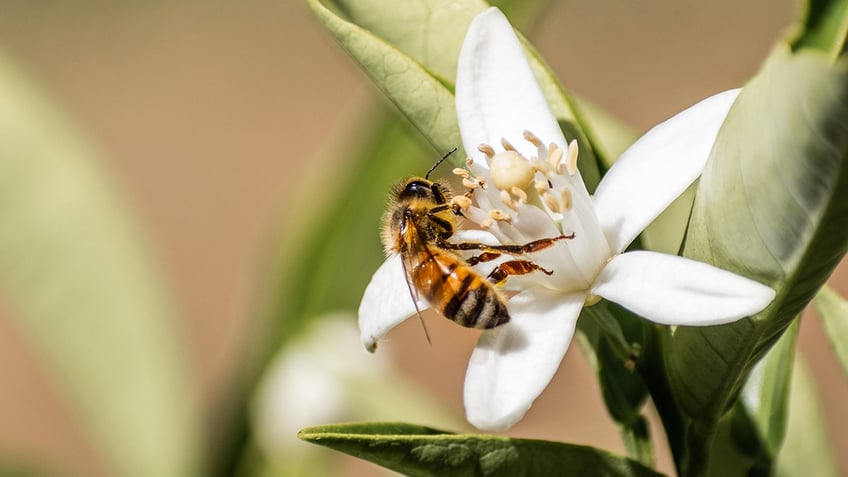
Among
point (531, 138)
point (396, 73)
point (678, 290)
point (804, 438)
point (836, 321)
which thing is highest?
point (396, 73)

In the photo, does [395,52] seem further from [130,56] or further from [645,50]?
[130,56]

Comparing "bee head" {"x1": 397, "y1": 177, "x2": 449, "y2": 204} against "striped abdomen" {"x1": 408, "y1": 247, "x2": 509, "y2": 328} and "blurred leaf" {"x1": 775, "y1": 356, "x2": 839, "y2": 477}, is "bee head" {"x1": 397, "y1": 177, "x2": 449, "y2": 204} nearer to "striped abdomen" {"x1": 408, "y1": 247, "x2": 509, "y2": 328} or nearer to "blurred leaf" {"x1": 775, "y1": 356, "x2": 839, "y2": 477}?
"striped abdomen" {"x1": 408, "y1": 247, "x2": 509, "y2": 328}

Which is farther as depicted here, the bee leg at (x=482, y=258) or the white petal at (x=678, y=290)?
the bee leg at (x=482, y=258)

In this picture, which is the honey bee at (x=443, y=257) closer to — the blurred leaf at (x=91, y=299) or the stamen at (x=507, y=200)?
the stamen at (x=507, y=200)

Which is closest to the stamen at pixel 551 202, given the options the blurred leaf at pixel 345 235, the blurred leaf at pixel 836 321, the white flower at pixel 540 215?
the white flower at pixel 540 215

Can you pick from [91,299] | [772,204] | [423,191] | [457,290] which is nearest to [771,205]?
[772,204]

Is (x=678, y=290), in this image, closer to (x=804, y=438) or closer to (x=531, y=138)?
(x=531, y=138)

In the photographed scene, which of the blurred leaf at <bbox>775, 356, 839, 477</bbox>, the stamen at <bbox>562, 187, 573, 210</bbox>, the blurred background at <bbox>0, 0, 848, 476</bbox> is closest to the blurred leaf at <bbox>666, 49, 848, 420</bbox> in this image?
the stamen at <bbox>562, 187, 573, 210</bbox>
